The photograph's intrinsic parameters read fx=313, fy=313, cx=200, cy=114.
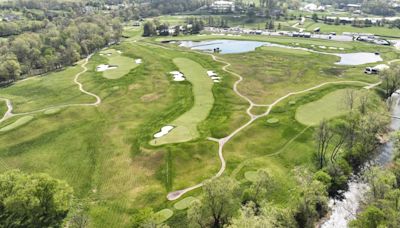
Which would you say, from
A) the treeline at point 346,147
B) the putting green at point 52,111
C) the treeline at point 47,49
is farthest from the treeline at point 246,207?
the treeline at point 47,49

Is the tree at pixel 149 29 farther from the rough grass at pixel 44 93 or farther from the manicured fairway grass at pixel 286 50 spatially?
the rough grass at pixel 44 93

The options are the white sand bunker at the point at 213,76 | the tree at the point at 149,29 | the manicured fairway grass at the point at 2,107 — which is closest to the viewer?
the manicured fairway grass at the point at 2,107

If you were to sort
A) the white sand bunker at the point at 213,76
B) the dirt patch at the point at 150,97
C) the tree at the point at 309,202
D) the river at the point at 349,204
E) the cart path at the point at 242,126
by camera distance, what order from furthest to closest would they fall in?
the white sand bunker at the point at 213,76 → the dirt patch at the point at 150,97 → the cart path at the point at 242,126 → the river at the point at 349,204 → the tree at the point at 309,202

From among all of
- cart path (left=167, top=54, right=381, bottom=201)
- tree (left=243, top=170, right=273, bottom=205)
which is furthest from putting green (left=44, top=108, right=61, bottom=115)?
tree (left=243, top=170, right=273, bottom=205)

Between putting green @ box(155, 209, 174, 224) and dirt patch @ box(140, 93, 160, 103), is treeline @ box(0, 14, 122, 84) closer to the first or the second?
dirt patch @ box(140, 93, 160, 103)

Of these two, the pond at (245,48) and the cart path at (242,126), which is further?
the pond at (245,48)

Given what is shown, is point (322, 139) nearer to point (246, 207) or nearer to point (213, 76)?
point (246, 207)

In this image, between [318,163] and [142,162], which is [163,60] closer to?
[142,162]
